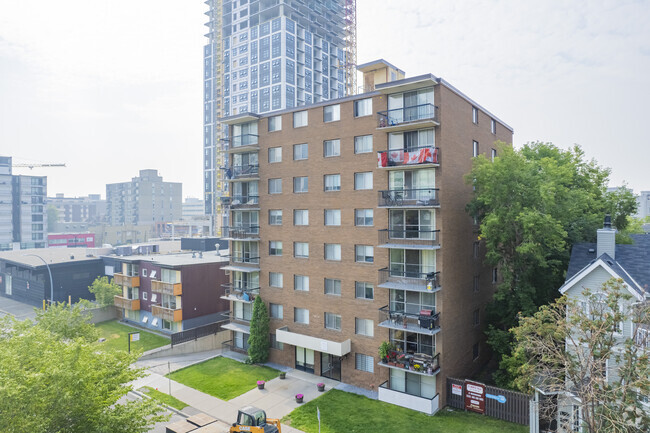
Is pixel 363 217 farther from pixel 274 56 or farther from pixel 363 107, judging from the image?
pixel 274 56

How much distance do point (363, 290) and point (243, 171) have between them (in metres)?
16.4

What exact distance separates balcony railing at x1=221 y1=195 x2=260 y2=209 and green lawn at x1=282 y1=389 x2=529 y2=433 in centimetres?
1825

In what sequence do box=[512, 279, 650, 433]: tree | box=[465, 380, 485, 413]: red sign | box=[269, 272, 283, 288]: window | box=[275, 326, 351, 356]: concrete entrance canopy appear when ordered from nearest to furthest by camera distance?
1. box=[512, 279, 650, 433]: tree
2. box=[465, 380, 485, 413]: red sign
3. box=[275, 326, 351, 356]: concrete entrance canopy
4. box=[269, 272, 283, 288]: window

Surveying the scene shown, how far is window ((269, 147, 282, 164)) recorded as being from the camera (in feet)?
120

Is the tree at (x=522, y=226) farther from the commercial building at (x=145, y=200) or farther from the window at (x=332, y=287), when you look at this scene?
the commercial building at (x=145, y=200)

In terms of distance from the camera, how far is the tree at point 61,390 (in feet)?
47.8

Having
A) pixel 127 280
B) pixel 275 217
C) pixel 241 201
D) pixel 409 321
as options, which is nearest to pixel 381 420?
pixel 409 321

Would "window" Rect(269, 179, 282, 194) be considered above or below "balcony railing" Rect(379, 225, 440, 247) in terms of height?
above

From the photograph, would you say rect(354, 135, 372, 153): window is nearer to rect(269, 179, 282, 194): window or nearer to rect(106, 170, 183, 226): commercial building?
rect(269, 179, 282, 194): window

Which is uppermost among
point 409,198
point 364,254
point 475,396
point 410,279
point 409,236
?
point 409,198

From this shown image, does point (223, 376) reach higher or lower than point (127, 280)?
lower

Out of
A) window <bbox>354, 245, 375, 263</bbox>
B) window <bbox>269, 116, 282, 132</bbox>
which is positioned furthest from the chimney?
window <bbox>269, 116, 282, 132</bbox>

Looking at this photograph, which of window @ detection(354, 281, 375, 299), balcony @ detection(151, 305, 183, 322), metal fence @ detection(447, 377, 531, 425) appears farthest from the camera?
balcony @ detection(151, 305, 183, 322)

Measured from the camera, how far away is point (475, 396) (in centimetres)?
2714
